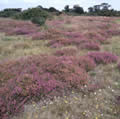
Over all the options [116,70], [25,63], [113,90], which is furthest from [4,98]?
[116,70]

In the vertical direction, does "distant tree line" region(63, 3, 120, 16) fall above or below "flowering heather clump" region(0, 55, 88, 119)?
above

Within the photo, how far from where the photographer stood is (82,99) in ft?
10.0

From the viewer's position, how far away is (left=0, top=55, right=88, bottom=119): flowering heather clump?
109 inches

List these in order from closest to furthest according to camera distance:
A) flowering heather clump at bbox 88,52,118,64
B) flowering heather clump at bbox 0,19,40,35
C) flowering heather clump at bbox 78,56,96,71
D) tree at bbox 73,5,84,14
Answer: flowering heather clump at bbox 78,56,96,71, flowering heather clump at bbox 88,52,118,64, flowering heather clump at bbox 0,19,40,35, tree at bbox 73,5,84,14

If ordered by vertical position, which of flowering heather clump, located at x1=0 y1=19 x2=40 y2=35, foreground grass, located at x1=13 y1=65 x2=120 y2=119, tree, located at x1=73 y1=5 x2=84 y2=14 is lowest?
foreground grass, located at x1=13 y1=65 x2=120 y2=119

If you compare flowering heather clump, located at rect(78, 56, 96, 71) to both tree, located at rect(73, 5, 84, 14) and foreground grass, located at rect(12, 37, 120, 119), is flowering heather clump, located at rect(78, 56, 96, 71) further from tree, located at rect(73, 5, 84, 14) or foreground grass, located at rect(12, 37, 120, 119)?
tree, located at rect(73, 5, 84, 14)

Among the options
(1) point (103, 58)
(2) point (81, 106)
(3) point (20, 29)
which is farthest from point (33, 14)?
(2) point (81, 106)

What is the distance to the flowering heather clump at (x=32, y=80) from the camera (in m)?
2.77

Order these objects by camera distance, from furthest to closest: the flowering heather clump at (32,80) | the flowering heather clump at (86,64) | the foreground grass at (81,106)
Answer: the flowering heather clump at (86,64) < the flowering heather clump at (32,80) < the foreground grass at (81,106)

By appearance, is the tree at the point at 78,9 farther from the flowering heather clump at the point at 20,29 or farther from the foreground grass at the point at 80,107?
the foreground grass at the point at 80,107

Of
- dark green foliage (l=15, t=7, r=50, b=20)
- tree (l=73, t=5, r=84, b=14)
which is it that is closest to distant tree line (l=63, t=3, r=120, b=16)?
tree (l=73, t=5, r=84, b=14)

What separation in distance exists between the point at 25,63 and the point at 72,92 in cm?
209

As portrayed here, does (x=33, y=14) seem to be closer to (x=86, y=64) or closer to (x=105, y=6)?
(x=86, y=64)

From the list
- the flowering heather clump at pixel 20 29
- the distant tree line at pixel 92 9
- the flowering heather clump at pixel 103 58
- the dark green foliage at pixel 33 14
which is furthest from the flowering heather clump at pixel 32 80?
the distant tree line at pixel 92 9
